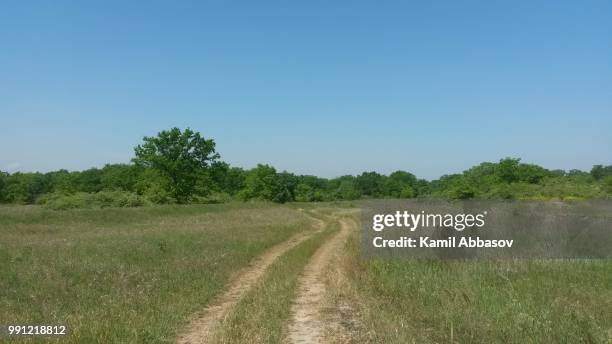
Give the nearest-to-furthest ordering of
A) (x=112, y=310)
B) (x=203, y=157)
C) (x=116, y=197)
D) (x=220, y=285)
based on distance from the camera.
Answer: (x=112, y=310) → (x=220, y=285) → (x=116, y=197) → (x=203, y=157)

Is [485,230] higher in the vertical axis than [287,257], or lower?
higher

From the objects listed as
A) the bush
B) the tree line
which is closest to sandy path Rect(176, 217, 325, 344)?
the tree line

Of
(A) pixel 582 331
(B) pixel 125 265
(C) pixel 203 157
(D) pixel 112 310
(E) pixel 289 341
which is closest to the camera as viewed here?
(A) pixel 582 331

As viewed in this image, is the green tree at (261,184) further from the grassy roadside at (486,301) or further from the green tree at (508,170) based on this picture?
the grassy roadside at (486,301)

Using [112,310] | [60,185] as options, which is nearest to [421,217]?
[112,310]

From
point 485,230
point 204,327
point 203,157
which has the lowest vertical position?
point 204,327

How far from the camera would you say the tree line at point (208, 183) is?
1723 inches

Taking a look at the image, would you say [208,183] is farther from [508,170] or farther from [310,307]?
[310,307]

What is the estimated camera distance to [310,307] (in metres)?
10.5

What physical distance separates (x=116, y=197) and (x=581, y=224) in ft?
177

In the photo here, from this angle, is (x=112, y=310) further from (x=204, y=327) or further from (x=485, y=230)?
(x=485, y=230)

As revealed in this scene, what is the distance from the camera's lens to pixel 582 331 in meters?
7.32

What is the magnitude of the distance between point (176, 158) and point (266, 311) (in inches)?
2594

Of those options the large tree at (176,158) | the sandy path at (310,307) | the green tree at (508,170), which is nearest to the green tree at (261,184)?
the large tree at (176,158)
